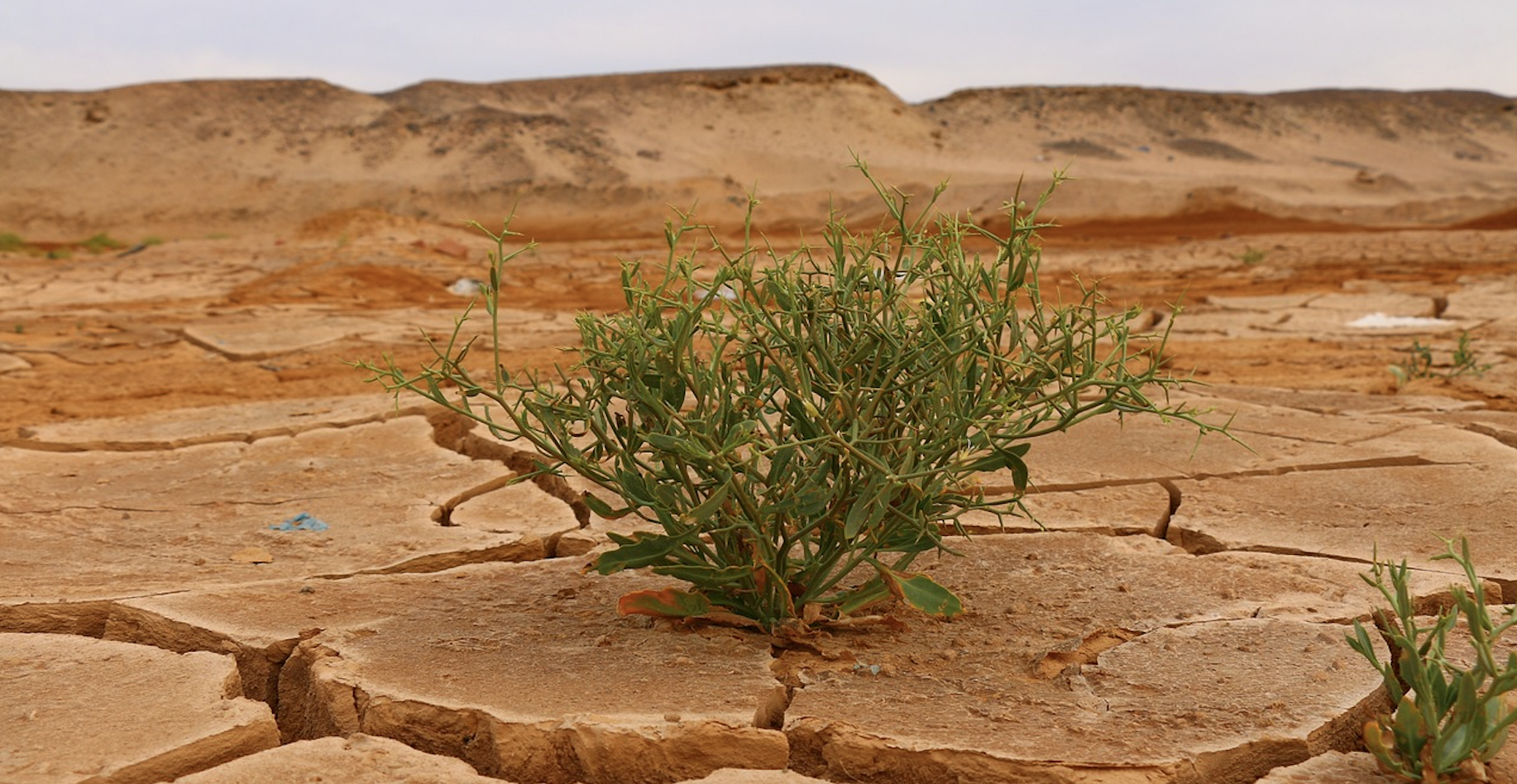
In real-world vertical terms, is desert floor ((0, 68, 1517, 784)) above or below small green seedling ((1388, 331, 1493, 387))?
below

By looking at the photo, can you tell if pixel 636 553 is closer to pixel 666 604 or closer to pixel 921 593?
pixel 666 604

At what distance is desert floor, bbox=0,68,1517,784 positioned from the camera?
1502mm

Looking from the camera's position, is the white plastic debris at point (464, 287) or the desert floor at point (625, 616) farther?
the white plastic debris at point (464, 287)

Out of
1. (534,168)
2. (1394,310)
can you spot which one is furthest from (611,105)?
(1394,310)

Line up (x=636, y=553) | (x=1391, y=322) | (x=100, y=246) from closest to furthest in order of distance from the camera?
(x=636, y=553)
(x=1391, y=322)
(x=100, y=246)

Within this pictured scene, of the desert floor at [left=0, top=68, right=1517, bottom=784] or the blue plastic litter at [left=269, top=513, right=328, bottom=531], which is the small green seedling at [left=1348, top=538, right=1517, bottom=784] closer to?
the desert floor at [left=0, top=68, right=1517, bottom=784]

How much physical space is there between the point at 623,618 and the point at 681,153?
1717cm

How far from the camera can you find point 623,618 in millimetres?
1890

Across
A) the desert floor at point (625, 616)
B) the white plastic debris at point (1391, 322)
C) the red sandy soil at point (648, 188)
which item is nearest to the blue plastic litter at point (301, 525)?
the desert floor at point (625, 616)

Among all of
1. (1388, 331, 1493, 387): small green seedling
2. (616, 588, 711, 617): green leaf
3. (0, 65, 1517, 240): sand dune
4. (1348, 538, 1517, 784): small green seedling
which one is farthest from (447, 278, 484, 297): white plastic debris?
(1348, 538, 1517, 784): small green seedling

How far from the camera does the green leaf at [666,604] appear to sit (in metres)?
1.83

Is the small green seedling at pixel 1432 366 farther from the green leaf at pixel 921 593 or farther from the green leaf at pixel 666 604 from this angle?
the green leaf at pixel 666 604

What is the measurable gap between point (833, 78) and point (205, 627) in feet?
66.2

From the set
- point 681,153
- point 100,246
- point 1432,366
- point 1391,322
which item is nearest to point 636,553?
point 1432,366
